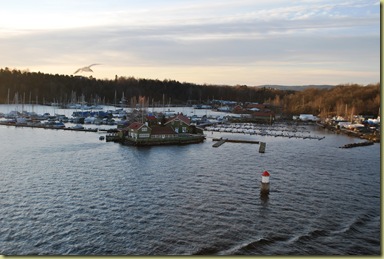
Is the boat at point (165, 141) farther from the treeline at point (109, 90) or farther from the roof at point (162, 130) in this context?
the treeline at point (109, 90)

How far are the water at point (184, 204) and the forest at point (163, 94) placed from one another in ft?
55.7

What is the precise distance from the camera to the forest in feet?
96.4

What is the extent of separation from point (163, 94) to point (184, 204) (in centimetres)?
3299

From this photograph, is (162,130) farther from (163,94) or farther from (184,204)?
(163,94)

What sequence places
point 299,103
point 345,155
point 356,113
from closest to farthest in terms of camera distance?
point 345,155, point 356,113, point 299,103

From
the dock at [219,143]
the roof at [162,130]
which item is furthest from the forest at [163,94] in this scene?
the roof at [162,130]

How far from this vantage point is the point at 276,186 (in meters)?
7.74

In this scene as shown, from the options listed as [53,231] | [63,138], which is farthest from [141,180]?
[63,138]

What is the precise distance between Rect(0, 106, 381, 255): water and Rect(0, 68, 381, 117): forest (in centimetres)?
1697

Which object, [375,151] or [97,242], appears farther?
[375,151]

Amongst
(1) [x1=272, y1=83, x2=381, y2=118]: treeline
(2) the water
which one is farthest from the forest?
(2) the water

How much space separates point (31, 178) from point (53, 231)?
3.03 m

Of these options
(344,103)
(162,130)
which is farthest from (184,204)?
(344,103)

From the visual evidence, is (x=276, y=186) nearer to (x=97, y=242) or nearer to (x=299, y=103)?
(x=97, y=242)
